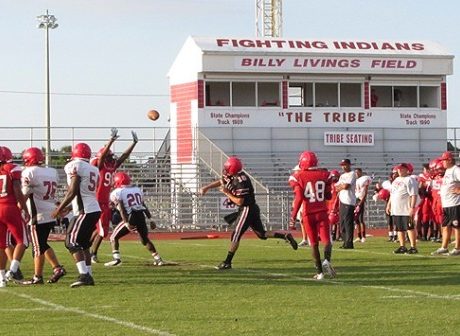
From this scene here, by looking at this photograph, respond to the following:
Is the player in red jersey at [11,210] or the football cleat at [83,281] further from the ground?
the player in red jersey at [11,210]

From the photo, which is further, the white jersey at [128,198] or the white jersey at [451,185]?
the white jersey at [451,185]

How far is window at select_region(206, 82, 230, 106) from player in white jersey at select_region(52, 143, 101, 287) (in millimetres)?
25819

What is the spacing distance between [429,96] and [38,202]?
29.6 metres

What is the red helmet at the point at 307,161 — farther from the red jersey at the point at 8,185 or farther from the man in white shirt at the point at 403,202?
the man in white shirt at the point at 403,202

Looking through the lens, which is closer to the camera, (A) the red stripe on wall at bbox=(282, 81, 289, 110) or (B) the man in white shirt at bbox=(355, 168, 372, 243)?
(B) the man in white shirt at bbox=(355, 168, 372, 243)

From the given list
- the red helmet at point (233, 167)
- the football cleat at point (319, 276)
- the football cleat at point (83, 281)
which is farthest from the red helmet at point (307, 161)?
the football cleat at point (83, 281)

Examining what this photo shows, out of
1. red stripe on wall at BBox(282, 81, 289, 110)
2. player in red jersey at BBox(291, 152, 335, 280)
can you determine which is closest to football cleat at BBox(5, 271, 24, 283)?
player in red jersey at BBox(291, 152, 335, 280)

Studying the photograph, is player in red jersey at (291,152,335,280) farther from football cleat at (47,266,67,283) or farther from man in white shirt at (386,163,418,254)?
man in white shirt at (386,163,418,254)

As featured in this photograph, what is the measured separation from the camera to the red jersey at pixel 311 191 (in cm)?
1391

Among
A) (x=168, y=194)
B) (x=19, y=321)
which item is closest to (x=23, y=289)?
(x=19, y=321)

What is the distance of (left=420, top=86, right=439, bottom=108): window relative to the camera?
40.8 metres

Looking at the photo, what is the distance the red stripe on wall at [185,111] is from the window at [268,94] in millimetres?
2388

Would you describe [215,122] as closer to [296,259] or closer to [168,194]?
[168,194]

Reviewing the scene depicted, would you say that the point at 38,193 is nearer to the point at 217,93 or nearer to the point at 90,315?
the point at 90,315
